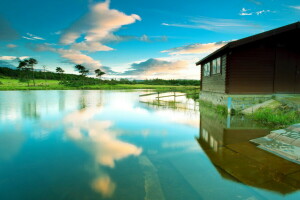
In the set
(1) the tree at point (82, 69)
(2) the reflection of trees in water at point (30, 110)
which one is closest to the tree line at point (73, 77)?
(1) the tree at point (82, 69)

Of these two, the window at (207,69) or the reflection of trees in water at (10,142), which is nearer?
the reflection of trees in water at (10,142)

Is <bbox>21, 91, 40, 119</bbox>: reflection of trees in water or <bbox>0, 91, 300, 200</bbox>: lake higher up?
<bbox>21, 91, 40, 119</bbox>: reflection of trees in water

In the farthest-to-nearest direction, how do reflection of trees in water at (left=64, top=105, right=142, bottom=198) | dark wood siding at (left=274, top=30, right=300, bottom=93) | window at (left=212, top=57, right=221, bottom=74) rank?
window at (left=212, top=57, right=221, bottom=74)
dark wood siding at (left=274, top=30, right=300, bottom=93)
reflection of trees in water at (left=64, top=105, right=142, bottom=198)

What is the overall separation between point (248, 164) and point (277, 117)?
20.4ft

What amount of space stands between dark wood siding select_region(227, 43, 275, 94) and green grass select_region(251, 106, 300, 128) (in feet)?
7.04

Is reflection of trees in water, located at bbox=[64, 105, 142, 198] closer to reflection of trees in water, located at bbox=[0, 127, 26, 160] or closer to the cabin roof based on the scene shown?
reflection of trees in water, located at bbox=[0, 127, 26, 160]

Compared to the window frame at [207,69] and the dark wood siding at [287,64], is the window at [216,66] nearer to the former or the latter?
the window frame at [207,69]

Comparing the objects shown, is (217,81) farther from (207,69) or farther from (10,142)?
(10,142)

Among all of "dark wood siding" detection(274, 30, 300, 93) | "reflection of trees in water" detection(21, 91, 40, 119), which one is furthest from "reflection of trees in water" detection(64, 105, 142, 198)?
"dark wood siding" detection(274, 30, 300, 93)

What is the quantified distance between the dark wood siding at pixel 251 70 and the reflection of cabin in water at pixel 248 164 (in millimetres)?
6119

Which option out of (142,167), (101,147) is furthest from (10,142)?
(142,167)

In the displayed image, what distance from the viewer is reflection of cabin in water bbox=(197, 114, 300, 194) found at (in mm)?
3654

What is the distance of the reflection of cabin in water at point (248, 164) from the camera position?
12.0 feet

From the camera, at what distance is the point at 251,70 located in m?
12.6
